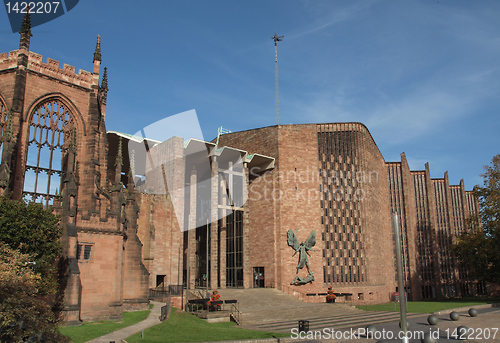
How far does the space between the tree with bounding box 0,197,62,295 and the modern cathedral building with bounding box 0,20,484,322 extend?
189 centimetres

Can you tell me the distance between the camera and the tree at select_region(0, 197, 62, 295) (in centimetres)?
1934

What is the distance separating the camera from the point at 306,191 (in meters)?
46.9

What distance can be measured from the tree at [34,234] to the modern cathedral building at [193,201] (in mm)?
1889

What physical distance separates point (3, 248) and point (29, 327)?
6.51 metres

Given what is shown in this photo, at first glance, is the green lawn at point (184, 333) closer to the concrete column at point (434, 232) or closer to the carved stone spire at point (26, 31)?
the carved stone spire at point (26, 31)

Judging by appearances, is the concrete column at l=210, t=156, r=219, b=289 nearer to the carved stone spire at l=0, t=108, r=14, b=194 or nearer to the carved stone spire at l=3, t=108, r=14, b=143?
the carved stone spire at l=0, t=108, r=14, b=194

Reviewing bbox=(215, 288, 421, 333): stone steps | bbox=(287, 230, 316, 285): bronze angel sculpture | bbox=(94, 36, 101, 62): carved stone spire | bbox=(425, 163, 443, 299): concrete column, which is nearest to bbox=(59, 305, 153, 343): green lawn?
bbox=(215, 288, 421, 333): stone steps

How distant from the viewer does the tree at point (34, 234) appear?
63.5 ft

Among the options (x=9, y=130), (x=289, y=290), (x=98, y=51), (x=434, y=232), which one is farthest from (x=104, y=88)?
(x=434, y=232)

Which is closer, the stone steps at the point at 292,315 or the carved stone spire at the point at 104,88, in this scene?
the stone steps at the point at 292,315

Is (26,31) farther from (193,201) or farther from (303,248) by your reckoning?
(303,248)

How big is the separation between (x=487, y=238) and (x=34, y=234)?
44124mm

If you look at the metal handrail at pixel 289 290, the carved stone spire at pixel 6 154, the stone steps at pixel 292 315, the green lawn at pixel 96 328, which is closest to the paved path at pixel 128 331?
the green lawn at pixel 96 328

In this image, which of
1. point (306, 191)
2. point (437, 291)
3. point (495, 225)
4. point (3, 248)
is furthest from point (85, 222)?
point (437, 291)
